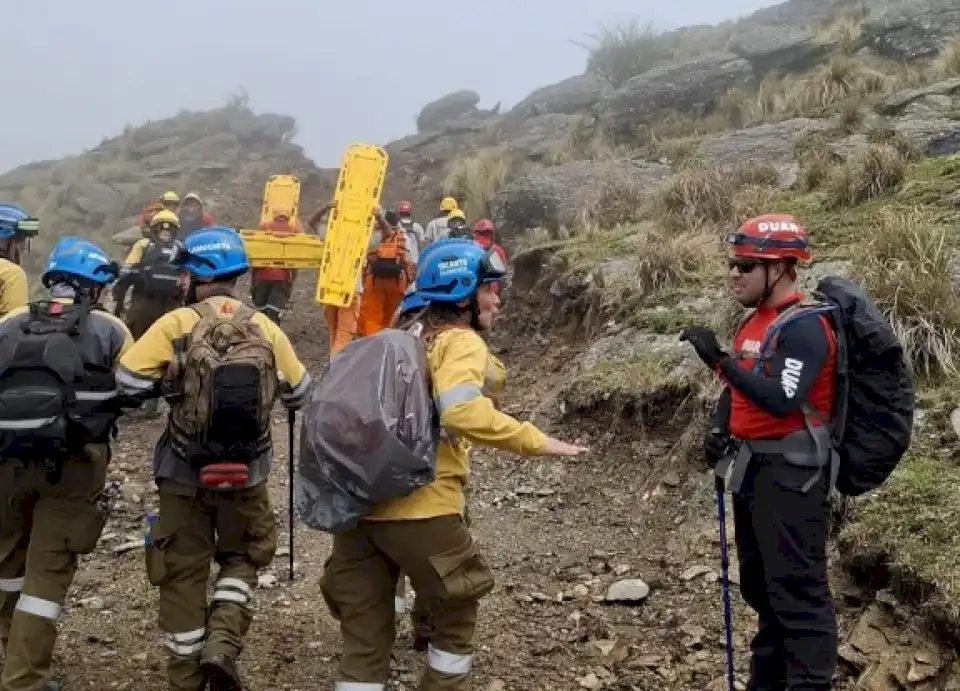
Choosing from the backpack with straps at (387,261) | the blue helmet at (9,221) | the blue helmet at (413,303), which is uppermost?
the blue helmet at (9,221)

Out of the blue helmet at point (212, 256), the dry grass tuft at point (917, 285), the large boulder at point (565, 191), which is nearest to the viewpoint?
the blue helmet at point (212, 256)

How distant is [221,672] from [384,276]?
5.82 metres

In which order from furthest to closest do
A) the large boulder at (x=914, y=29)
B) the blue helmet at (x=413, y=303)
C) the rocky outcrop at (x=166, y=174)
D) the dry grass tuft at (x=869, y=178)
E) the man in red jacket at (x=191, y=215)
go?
the rocky outcrop at (x=166, y=174) → the large boulder at (x=914, y=29) → the man in red jacket at (x=191, y=215) → the dry grass tuft at (x=869, y=178) → the blue helmet at (x=413, y=303)

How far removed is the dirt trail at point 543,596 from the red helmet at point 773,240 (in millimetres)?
1918

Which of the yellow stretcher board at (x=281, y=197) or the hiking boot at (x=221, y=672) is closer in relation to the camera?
the hiking boot at (x=221, y=672)

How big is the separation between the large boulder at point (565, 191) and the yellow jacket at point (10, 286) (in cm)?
767

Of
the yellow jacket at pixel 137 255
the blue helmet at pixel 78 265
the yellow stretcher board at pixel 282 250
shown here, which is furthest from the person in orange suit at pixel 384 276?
the blue helmet at pixel 78 265

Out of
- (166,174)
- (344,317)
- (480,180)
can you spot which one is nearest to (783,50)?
(480,180)

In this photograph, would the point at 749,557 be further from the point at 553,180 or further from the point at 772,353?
the point at 553,180

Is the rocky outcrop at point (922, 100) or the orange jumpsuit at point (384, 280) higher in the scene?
the rocky outcrop at point (922, 100)

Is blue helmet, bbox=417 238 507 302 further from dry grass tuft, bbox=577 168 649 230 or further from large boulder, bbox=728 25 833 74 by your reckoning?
large boulder, bbox=728 25 833 74

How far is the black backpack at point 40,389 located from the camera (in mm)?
3645

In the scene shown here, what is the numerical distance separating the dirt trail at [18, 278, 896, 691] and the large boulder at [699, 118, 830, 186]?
6432mm

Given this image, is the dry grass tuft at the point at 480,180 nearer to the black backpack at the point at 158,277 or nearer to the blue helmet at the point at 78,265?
the black backpack at the point at 158,277
